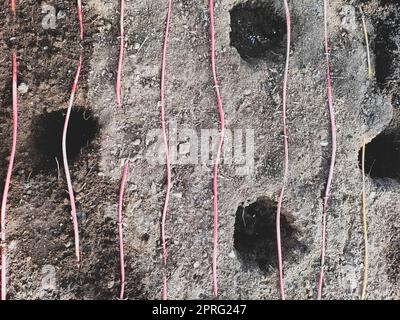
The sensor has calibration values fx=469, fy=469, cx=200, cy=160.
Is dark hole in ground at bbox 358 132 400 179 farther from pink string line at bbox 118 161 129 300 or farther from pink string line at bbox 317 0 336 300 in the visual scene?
pink string line at bbox 118 161 129 300

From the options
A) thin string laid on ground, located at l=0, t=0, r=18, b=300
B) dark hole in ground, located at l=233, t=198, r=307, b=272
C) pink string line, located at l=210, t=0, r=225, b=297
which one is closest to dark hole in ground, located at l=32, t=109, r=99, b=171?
thin string laid on ground, located at l=0, t=0, r=18, b=300

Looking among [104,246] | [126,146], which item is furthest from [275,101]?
[104,246]

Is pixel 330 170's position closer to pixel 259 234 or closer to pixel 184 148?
pixel 259 234

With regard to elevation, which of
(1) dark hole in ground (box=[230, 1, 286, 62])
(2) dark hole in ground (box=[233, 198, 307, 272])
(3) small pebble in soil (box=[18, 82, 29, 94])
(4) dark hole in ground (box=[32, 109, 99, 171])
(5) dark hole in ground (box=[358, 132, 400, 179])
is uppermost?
(1) dark hole in ground (box=[230, 1, 286, 62])

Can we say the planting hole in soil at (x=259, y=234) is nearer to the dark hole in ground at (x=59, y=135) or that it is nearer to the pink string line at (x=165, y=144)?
the pink string line at (x=165, y=144)

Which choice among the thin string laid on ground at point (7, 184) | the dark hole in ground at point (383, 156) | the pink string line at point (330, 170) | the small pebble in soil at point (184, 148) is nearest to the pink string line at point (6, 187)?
the thin string laid on ground at point (7, 184)

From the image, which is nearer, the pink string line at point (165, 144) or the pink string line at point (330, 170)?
the pink string line at point (165, 144)

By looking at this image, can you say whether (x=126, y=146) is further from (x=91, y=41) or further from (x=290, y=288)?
(x=290, y=288)
